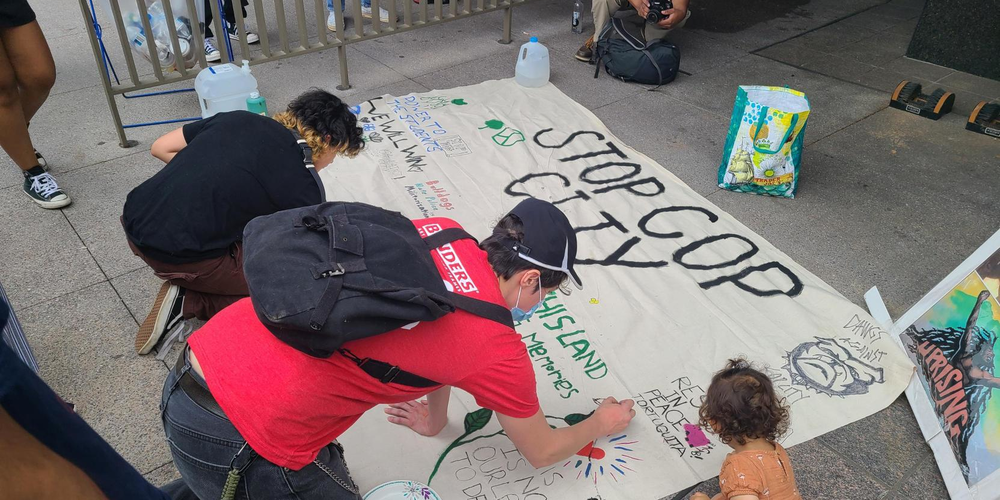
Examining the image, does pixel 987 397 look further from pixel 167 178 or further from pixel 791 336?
pixel 167 178

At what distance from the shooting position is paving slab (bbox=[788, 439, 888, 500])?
7.06ft

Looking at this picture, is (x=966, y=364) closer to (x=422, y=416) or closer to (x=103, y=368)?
(x=422, y=416)

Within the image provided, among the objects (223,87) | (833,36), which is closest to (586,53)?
(833,36)

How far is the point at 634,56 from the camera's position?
4.74 metres

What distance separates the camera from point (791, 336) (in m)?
2.72

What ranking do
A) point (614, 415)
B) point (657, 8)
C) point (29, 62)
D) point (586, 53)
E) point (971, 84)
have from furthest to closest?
1. point (586, 53)
2. point (971, 84)
3. point (657, 8)
4. point (29, 62)
5. point (614, 415)

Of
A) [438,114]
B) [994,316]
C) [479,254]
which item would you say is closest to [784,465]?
[994,316]

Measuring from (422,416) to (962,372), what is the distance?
180 centimetres

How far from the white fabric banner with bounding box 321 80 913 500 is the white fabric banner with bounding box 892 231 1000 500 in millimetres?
110

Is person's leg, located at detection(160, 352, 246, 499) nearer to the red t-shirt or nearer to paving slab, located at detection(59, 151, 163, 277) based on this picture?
the red t-shirt

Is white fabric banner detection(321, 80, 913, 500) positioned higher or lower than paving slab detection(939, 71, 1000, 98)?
lower

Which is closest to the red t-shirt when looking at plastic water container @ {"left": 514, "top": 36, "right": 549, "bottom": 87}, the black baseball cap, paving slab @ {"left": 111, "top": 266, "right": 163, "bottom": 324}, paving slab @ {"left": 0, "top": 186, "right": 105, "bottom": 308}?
the black baseball cap

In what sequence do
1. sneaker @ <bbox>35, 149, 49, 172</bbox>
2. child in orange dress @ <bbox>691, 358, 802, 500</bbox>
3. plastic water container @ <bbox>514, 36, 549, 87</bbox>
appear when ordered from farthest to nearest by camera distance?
plastic water container @ <bbox>514, 36, 549, 87</bbox> < sneaker @ <bbox>35, 149, 49, 172</bbox> < child in orange dress @ <bbox>691, 358, 802, 500</bbox>

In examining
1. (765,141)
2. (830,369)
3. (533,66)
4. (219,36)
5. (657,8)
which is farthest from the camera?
(657,8)
